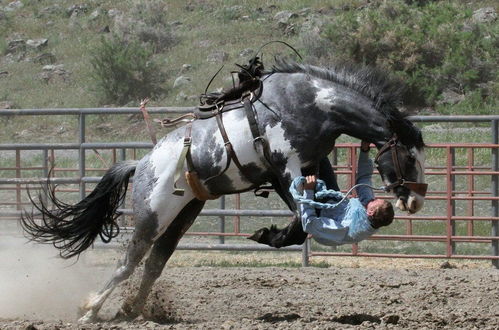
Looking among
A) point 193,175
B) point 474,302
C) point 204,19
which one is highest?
point 204,19

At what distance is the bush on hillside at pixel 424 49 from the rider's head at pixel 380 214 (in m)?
15.9

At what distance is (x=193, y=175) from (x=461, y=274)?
12.0 ft

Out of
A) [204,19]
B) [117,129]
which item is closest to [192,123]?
[117,129]

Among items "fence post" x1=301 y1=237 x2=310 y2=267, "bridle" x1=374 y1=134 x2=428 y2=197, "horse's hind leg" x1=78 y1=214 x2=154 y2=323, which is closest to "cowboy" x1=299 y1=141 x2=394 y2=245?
"bridle" x1=374 y1=134 x2=428 y2=197

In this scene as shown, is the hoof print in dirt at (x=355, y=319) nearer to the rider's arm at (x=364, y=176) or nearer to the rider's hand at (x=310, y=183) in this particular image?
the rider's arm at (x=364, y=176)

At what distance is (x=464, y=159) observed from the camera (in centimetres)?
1552

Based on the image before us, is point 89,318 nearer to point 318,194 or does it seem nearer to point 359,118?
point 318,194

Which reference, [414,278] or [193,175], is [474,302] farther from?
[193,175]

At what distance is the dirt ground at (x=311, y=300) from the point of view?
21.5 ft

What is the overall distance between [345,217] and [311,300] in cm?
170

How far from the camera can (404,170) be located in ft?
22.0

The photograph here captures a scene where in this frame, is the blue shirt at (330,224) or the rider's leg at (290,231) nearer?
the blue shirt at (330,224)

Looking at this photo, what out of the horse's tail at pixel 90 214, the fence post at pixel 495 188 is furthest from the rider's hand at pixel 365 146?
the fence post at pixel 495 188

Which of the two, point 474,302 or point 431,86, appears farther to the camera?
point 431,86
